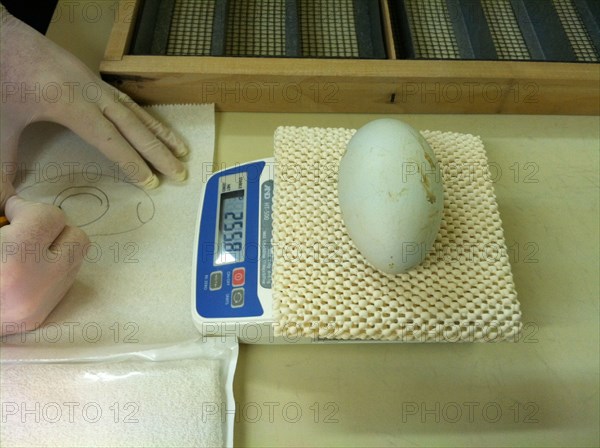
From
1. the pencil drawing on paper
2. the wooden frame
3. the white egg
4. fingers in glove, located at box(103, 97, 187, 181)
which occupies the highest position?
the wooden frame

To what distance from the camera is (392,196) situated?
48 centimetres

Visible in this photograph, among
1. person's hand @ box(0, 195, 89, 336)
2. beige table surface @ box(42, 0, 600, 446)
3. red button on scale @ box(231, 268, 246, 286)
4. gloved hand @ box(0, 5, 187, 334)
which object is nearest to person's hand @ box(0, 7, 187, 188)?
gloved hand @ box(0, 5, 187, 334)

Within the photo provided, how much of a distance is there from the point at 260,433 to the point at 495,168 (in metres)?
0.59

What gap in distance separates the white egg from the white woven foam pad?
0.04 metres

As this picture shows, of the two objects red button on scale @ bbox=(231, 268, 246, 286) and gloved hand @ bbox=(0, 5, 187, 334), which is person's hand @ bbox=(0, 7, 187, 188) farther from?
red button on scale @ bbox=(231, 268, 246, 286)

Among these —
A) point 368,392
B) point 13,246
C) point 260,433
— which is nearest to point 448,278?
point 368,392

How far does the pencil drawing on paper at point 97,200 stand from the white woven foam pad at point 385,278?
288 millimetres

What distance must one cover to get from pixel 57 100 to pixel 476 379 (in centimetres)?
76

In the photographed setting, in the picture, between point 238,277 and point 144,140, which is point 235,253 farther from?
point 144,140

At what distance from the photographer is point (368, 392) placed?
64cm

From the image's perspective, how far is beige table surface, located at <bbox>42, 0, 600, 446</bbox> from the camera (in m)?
0.61

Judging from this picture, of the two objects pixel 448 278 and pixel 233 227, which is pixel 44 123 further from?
pixel 448 278

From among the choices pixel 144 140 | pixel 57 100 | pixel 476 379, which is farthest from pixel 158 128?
pixel 476 379

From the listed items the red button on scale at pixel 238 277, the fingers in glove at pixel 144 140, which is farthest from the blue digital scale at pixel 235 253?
the fingers in glove at pixel 144 140
